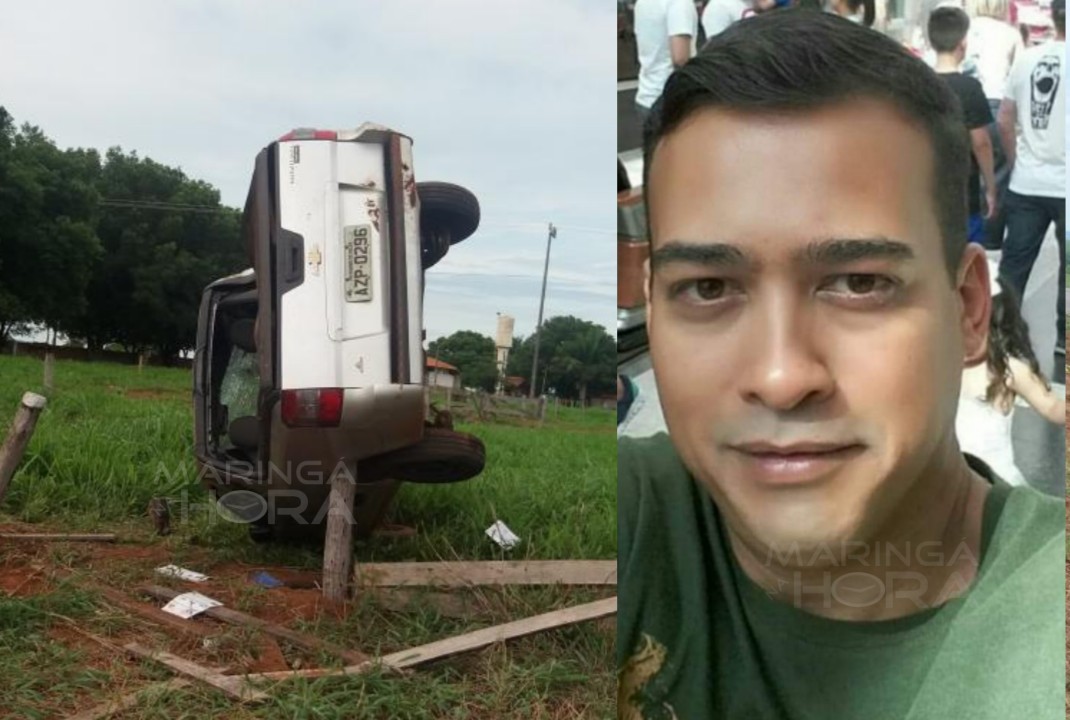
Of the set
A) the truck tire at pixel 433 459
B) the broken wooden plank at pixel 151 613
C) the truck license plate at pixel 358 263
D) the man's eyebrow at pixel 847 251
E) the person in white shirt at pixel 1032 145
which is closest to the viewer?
the man's eyebrow at pixel 847 251

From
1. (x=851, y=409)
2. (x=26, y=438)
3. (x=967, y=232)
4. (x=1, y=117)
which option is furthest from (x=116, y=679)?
(x=967, y=232)

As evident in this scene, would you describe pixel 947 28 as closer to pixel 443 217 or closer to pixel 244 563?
pixel 443 217

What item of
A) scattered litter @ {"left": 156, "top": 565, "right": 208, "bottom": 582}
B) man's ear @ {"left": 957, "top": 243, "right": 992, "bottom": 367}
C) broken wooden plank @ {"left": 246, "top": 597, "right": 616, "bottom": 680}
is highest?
man's ear @ {"left": 957, "top": 243, "right": 992, "bottom": 367}

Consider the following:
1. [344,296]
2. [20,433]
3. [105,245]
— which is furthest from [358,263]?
[20,433]

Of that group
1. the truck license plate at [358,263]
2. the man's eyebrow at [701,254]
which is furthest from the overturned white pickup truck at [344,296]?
the man's eyebrow at [701,254]

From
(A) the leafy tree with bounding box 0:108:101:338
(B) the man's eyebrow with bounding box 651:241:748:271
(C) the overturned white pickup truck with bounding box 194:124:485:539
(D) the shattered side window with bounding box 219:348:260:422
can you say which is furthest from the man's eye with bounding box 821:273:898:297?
(A) the leafy tree with bounding box 0:108:101:338

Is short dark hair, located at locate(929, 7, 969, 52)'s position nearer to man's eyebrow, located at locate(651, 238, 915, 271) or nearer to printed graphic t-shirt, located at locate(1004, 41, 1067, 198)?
printed graphic t-shirt, located at locate(1004, 41, 1067, 198)

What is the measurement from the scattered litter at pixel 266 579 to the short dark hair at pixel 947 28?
2.66 metres

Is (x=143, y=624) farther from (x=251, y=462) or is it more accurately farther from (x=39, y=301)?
(x=39, y=301)

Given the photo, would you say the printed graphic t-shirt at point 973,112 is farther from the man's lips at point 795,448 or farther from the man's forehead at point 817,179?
the man's lips at point 795,448

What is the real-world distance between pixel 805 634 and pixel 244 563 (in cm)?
227

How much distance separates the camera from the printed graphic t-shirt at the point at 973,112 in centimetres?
168

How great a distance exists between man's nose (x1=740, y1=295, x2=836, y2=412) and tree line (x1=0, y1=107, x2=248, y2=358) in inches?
85.5

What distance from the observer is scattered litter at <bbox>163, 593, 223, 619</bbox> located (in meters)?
3.04
